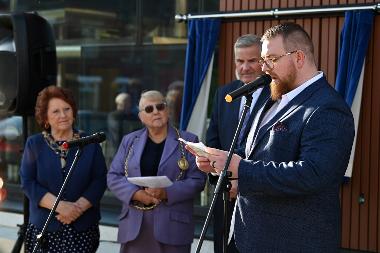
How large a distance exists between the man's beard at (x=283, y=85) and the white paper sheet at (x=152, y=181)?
1.37 meters

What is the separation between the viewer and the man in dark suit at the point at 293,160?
3.19 meters

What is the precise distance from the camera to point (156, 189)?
4.92 m

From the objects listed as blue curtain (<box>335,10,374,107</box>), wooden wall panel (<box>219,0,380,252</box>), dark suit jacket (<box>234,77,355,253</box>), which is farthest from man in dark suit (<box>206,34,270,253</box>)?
dark suit jacket (<box>234,77,355,253</box>)

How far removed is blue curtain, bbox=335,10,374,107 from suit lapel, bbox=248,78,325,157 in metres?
2.38

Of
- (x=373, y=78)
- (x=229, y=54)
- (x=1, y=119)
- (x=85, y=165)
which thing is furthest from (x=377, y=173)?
(x=1, y=119)

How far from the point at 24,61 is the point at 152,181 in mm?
1852

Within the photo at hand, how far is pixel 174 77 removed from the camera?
25.5 feet

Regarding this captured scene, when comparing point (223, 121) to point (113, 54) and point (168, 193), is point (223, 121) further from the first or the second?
point (113, 54)

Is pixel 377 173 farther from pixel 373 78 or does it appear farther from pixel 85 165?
pixel 85 165

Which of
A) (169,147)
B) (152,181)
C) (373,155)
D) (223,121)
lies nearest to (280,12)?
(373,155)

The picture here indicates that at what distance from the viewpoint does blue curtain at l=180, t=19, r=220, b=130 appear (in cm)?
663

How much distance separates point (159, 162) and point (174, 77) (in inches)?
110

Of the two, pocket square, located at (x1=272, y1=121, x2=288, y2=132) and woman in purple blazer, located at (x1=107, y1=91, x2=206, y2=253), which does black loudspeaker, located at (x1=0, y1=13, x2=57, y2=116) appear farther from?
pocket square, located at (x1=272, y1=121, x2=288, y2=132)

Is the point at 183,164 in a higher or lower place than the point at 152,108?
lower
